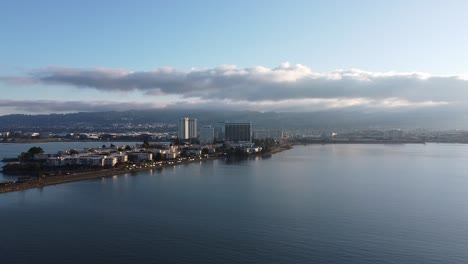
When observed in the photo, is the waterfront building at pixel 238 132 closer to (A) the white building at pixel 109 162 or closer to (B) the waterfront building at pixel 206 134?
(B) the waterfront building at pixel 206 134

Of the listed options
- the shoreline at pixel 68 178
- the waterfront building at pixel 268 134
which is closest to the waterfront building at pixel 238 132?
the waterfront building at pixel 268 134

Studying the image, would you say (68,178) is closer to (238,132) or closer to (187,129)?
(238,132)

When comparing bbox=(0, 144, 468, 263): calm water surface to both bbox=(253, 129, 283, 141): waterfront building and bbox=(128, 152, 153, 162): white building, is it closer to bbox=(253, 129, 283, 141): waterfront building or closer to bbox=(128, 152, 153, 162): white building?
bbox=(128, 152, 153, 162): white building

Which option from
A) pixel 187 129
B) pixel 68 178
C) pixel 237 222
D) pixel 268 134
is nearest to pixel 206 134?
pixel 187 129

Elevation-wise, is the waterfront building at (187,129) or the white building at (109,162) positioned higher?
the waterfront building at (187,129)

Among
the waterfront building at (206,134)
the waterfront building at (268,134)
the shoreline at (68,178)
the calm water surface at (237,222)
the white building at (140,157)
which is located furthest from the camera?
the waterfront building at (268,134)

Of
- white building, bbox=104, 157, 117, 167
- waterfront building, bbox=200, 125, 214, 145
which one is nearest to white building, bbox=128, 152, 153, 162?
white building, bbox=104, 157, 117, 167
